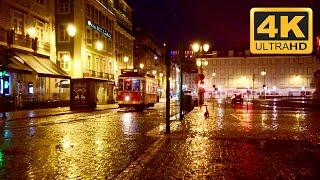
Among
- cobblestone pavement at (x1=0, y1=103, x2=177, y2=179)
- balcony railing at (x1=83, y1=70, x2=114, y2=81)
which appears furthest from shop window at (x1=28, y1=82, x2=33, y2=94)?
cobblestone pavement at (x1=0, y1=103, x2=177, y2=179)

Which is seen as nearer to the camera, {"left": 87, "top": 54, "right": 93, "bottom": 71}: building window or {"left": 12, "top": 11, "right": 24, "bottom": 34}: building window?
{"left": 12, "top": 11, "right": 24, "bottom": 34}: building window

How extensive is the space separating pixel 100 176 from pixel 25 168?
1811 mm

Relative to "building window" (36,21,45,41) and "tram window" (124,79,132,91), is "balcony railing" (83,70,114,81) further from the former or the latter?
"tram window" (124,79,132,91)

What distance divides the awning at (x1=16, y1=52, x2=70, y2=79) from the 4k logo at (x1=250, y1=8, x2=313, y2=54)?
96.3 feet

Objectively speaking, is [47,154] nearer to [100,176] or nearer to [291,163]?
[100,176]

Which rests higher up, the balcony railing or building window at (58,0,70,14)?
building window at (58,0,70,14)

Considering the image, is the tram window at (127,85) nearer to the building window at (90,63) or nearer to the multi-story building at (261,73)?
the building window at (90,63)

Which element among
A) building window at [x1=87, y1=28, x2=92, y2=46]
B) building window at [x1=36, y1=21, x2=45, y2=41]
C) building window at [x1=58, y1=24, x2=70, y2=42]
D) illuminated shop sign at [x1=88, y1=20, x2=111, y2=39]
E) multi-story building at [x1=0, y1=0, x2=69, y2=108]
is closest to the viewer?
multi-story building at [x1=0, y1=0, x2=69, y2=108]

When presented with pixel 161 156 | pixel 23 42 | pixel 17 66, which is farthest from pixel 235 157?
pixel 23 42

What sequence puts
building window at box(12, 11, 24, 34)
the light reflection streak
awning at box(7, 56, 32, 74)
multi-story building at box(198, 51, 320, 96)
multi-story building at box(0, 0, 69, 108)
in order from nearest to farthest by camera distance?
the light reflection streak
awning at box(7, 56, 32, 74)
multi-story building at box(0, 0, 69, 108)
building window at box(12, 11, 24, 34)
multi-story building at box(198, 51, 320, 96)

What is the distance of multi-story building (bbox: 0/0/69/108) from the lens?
111ft

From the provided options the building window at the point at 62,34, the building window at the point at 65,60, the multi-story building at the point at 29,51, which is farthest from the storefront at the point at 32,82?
the building window at the point at 62,34

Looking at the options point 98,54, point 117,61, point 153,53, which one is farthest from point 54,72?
point 153,53

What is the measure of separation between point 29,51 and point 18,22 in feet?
8.92
